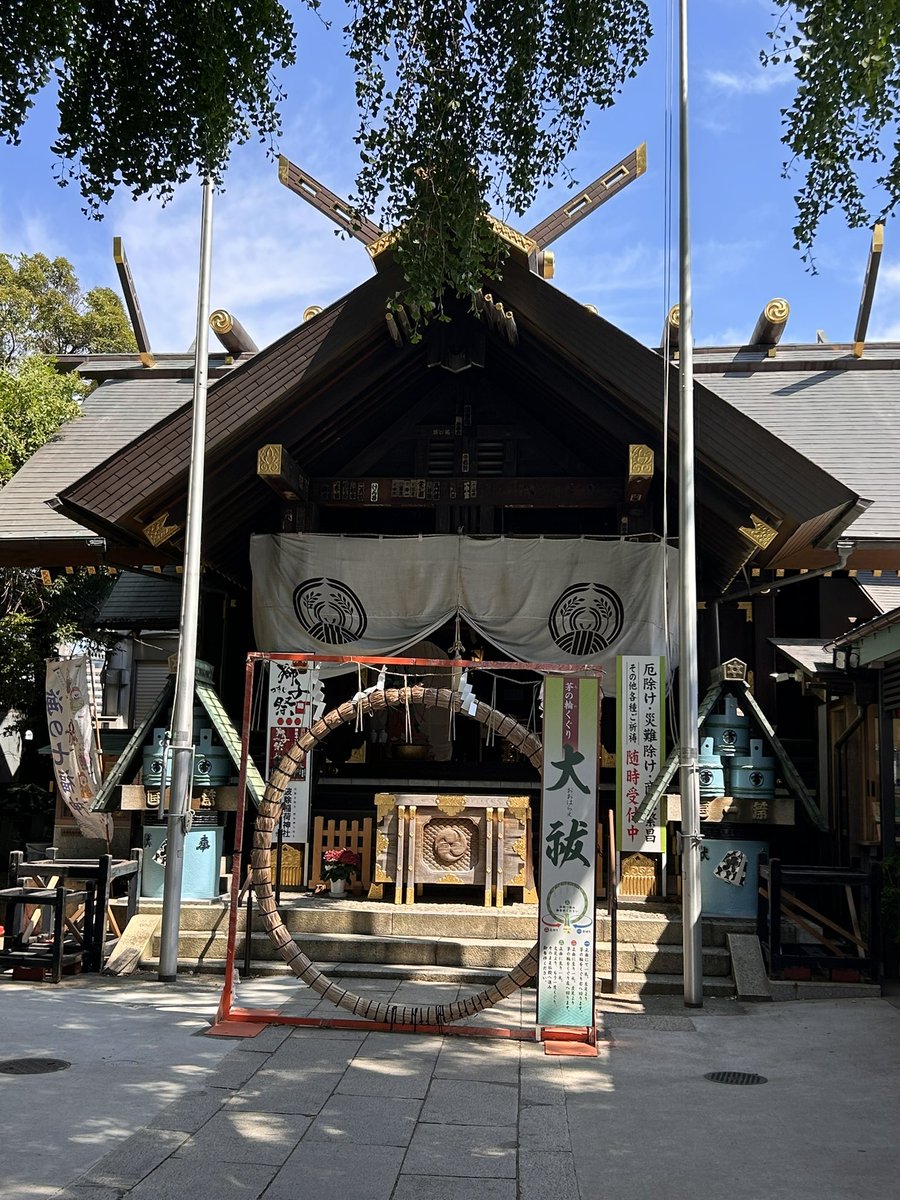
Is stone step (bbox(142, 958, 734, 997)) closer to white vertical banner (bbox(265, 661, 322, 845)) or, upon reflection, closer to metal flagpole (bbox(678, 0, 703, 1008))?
metal flagpole (bbox(678, 0, 703, 1008))

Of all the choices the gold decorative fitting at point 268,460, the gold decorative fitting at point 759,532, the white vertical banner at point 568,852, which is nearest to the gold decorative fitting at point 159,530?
the gold decorative fitting at point 268,460

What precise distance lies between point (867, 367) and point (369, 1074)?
50.0ft

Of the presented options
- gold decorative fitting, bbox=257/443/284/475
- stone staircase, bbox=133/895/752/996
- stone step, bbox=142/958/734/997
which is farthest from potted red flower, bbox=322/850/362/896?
gold decorative fitting, bbox=257/443/284/475

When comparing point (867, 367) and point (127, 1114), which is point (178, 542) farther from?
point (867, 367)

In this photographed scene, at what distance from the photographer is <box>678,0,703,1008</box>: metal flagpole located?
9.80 m

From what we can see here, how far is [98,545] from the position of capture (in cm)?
1442

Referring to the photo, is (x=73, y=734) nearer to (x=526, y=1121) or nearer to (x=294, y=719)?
(x=294, y=719)

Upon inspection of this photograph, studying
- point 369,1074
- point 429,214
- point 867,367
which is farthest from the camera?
point 867,367

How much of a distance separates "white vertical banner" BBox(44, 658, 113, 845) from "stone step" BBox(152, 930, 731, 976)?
9.10ft

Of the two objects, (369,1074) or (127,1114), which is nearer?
(127,1114)

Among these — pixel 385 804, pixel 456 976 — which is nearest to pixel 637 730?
pixel 385 804

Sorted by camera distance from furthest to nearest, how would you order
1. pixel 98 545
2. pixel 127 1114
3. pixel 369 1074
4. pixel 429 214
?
pixel 98 545 < pixel 369 1074 < pixel 429 214 < pixel 127 1114

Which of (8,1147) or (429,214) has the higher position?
(429,214)

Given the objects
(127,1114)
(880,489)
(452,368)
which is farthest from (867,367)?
(127,1114)
